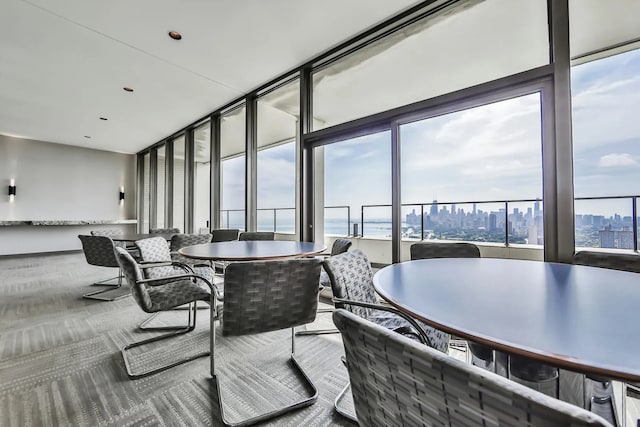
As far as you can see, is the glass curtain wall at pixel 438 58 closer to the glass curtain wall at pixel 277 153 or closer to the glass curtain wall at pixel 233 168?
the glass curtain wall at pixel 277 153

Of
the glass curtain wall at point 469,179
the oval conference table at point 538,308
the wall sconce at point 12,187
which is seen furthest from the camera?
the wall sconce at point 12,187

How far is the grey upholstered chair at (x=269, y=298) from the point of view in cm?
144

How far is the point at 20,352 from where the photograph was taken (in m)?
2.15

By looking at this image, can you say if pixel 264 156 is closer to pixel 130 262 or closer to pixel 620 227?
pixel 130 262

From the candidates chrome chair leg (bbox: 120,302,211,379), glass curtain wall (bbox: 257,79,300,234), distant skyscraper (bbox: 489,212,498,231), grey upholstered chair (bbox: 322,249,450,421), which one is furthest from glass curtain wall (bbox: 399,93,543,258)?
chrome chair leg (bbox: 120,302,211,379)

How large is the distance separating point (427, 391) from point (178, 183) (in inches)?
281

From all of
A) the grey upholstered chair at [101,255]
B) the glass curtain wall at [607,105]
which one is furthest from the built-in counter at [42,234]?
the glass curtain wall at [607,105]

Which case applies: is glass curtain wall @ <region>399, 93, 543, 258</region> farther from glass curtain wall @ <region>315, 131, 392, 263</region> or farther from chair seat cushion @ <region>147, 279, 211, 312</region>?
chair seat cushion @ <region>147, 279, 211, 312</region>

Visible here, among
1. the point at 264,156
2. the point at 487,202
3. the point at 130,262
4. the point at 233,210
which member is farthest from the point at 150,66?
the point at 487,202

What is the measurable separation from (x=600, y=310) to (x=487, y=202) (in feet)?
14.1

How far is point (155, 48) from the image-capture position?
323 cm

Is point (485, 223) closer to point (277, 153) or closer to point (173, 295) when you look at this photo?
point (277, 153)

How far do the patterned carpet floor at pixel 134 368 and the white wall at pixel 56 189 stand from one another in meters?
5.41

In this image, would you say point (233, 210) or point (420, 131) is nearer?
point (420, 131)
